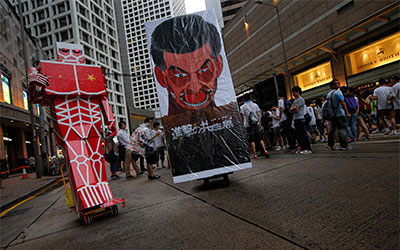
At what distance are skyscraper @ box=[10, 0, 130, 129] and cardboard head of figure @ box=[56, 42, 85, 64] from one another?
41511mm

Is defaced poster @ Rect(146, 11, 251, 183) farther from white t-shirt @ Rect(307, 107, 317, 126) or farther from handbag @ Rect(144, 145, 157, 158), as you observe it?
white t-shirt @ Rect(307, 107, 317, 126)

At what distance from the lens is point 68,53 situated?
3.70 meters

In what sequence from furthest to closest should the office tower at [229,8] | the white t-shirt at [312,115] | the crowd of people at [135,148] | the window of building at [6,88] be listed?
the office tower at [229,8] < the window of building at [6,88] < the white t-shirt at [312,115] < the crowd of people at [135,148]

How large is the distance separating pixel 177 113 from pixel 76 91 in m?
1.51

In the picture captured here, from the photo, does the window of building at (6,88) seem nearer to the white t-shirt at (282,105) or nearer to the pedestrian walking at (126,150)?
the pedestrian walking at (126,150)

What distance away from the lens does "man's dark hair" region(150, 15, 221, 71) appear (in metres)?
3.89

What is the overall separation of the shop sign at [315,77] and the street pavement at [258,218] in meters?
17.4

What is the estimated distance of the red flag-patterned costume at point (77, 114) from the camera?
3.32m

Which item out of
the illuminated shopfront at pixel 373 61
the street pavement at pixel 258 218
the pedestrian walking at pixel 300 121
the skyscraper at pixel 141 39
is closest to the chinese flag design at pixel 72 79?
the street pavement at pixel 258 218

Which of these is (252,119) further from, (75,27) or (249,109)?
(75,27)

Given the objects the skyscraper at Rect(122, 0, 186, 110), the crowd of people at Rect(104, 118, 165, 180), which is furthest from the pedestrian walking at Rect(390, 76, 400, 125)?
the skyscraper at Rect(122, 0, 186, 110)

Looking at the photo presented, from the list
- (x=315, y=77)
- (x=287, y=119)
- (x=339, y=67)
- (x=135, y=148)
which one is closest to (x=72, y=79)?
(x=135, y=148)

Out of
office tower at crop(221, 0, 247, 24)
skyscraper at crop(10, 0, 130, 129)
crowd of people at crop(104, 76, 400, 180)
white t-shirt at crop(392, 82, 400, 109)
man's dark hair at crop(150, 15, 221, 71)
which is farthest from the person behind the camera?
skyscraper at crop(10, 0, 130, 129)

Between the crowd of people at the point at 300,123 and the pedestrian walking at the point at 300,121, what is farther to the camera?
the pedestrian walking at the point at 300,121
